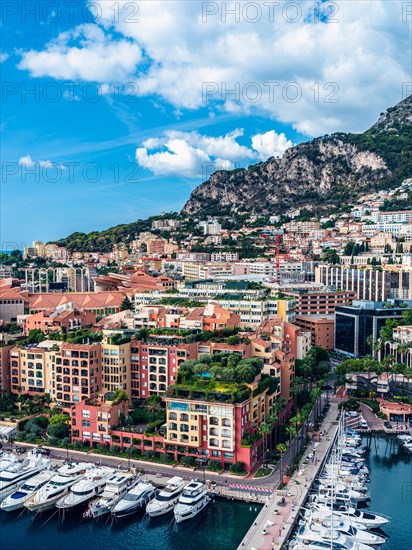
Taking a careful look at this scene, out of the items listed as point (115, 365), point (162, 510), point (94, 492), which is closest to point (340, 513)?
point (162, 510)

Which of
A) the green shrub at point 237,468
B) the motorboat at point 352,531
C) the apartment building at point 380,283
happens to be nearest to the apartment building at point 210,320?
the green shrub at point 237,468

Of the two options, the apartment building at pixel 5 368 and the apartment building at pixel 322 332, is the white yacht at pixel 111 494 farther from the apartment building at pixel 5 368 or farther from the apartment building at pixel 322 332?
the apartment building at pixel 322 332

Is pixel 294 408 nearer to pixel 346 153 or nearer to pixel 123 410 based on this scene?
pixel 123 410

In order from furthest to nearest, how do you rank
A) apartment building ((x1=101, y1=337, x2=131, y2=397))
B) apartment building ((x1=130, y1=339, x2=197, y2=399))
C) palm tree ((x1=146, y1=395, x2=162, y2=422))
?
apartment building ((x1=101, y1=337, x2=131, y2=397)) < apartment building ((x1=130, y1=339, x2=197, y2=399)) < palm tree ((x1=146, y1=395, x2=162, y2=422))

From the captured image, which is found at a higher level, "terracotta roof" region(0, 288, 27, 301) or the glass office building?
"terracotta roof" region(0, 288, 27, 301)

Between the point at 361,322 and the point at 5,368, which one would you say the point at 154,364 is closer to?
the point at 5,368

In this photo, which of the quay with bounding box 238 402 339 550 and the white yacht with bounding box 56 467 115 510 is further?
the white yacht with bounding box 56 467 115 510

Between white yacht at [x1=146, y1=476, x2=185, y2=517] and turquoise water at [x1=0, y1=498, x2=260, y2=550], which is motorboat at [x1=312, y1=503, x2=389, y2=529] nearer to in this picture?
turquoise water at [x1=0, y1=498, x2=260, y2=550]

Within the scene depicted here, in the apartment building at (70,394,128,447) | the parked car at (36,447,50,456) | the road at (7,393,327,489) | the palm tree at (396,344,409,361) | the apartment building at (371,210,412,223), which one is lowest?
the road at (7,393,327,489)

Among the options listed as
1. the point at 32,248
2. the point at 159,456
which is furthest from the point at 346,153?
the point at 159,456

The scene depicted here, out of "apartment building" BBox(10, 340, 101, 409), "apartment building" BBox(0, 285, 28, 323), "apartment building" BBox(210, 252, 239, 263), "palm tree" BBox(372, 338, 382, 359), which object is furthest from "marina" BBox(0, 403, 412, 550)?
"apartment building" BBox(210, 252, 239, 263)
